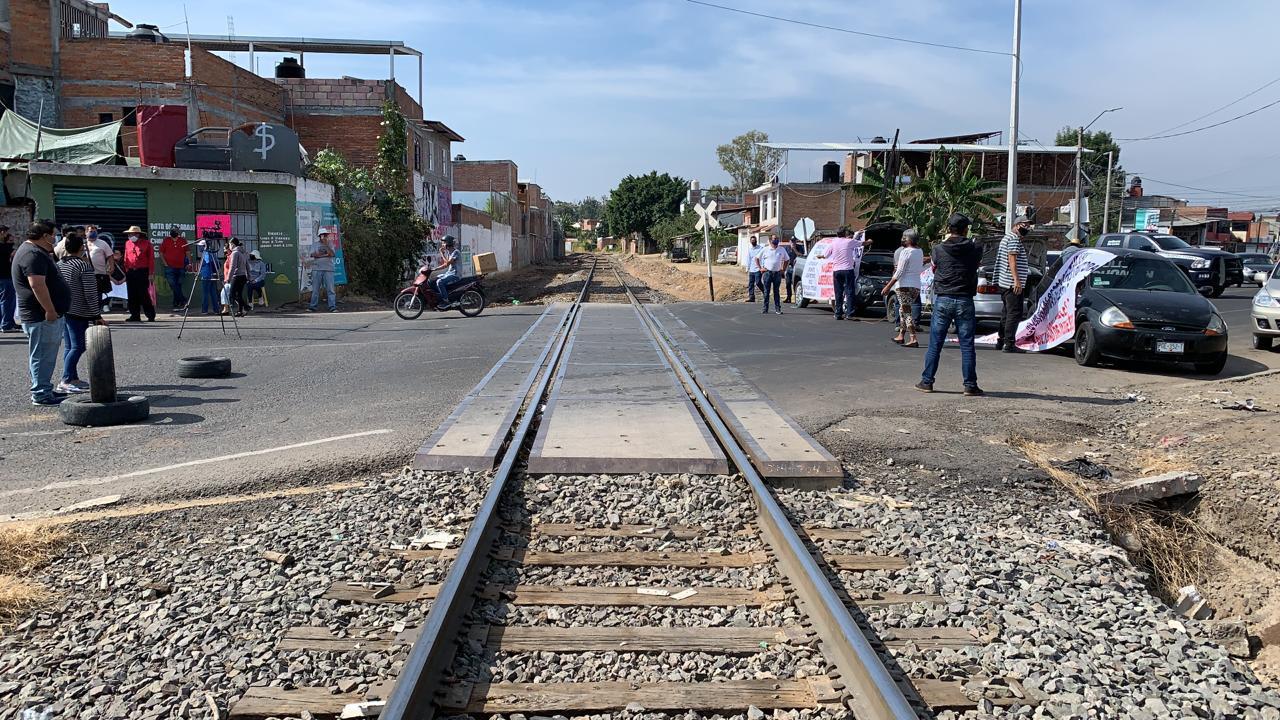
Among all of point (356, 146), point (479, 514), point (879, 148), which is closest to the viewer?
point (479, 514)

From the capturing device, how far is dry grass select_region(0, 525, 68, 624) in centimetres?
411

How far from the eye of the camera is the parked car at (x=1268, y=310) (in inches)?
557

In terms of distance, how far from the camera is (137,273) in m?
17.3

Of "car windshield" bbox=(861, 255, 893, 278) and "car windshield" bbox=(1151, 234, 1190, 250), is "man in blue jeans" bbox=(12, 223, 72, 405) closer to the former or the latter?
"car windshield" bbox=(861, 255, 893, 278)

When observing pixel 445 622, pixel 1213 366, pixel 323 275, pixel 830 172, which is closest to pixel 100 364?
pixel 445 622

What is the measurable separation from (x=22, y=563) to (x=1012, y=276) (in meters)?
11.7

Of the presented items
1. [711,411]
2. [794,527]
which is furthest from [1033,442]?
[794,527]

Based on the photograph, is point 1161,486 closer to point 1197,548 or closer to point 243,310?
point 1197,548

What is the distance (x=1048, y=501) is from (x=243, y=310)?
18.0 m

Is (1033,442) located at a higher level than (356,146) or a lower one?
lower

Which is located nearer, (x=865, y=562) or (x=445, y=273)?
(x=865, y=562)

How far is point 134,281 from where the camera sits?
17.2m

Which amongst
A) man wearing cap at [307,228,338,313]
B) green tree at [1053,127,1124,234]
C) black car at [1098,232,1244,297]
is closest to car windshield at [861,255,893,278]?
black car at [1098,232,1244,297]

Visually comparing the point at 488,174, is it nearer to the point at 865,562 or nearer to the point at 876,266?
the point at 876,266
